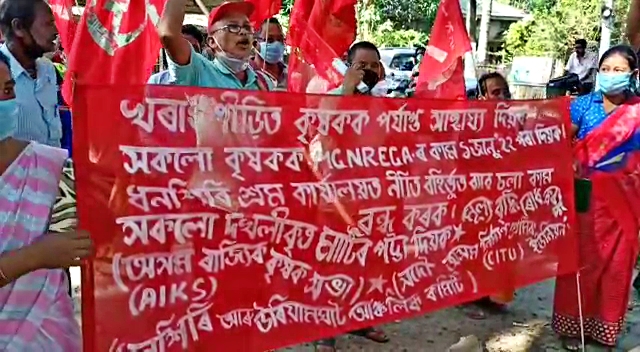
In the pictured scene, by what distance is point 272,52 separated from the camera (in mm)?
4914

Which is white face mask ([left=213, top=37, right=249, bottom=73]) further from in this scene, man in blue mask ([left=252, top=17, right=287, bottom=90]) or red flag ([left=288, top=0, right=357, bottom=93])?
man in blue mask ([left=252, top=17, right=287, bottom=90])

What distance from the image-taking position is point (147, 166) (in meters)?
1.95

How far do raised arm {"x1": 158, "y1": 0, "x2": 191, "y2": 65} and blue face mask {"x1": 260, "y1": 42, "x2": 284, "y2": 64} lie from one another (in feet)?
7.74

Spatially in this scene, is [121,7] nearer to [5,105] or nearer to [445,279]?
[5,105]

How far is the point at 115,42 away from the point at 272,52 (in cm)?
175

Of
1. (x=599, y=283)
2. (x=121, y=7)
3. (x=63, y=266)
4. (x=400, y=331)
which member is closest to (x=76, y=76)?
(x=121, y=7)

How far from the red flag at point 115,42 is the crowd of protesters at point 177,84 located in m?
0.12

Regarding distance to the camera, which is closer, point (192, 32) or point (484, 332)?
point (484, 332)

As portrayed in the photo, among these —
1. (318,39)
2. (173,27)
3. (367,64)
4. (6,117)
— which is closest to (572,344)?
(367,64)

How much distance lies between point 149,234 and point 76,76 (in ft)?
5.01

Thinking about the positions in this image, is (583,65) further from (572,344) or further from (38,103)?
(38,103)

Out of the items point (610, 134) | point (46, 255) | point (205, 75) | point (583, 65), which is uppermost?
point (583, 65)

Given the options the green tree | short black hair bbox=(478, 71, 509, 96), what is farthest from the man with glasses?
the green tree

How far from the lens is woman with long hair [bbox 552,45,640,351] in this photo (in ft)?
11.4
